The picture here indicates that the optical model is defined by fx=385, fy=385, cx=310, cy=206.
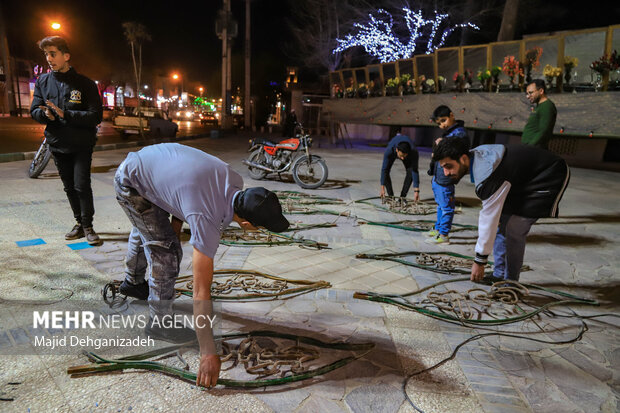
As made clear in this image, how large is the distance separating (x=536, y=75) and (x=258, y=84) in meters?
27.0

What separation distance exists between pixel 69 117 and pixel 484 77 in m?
11.7

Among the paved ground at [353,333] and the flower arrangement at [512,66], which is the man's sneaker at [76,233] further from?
the flower arrangement at [512,66]

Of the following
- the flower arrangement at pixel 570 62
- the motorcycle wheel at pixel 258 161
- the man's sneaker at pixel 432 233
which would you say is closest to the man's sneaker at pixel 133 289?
the man's sneaker at pixel 432 233

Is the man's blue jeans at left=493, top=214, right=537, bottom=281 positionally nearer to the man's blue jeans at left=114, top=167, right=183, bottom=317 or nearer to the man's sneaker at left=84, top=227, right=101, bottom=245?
the man's blue jeans at left=114, top=167, right=183, bottom=317

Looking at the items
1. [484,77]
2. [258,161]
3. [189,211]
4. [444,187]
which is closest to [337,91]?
[484,77]

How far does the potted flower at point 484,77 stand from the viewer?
1197 centimetres

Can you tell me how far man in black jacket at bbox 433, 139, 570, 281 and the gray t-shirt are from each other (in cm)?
191

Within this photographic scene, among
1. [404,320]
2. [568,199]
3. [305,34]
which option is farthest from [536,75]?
[305,34]

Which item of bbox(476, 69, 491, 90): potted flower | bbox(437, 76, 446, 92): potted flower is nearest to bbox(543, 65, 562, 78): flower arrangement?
bbox(476, 69, 491, 90): potted flower

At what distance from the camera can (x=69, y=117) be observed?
4.21 metres

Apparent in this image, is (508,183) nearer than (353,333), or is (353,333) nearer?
(353,333)

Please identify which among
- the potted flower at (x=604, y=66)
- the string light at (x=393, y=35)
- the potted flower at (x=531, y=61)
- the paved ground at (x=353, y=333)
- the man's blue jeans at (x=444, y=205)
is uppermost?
the string light at (x=393, y=35)

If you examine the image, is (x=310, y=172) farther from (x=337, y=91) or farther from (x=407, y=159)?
(x=337, y=91)

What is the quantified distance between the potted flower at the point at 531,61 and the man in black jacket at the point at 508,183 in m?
9.32
